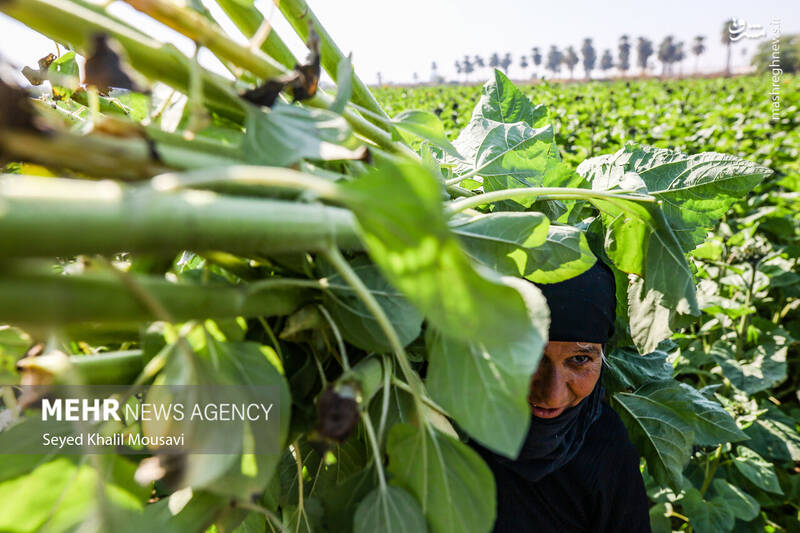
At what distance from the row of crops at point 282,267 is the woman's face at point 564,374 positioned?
15 cm

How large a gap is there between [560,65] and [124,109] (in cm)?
7158

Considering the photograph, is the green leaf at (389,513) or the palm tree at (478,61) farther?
the palm tree at (478,61)

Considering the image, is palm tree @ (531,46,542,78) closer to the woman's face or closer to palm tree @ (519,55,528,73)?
palm tree @ (519,55,528,73)

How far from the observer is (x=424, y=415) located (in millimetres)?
537

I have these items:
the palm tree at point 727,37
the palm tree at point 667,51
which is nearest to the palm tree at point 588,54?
the palm tree at point 667,51

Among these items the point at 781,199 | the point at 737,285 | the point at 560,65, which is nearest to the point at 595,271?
the point at 737,285

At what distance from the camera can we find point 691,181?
2.87 ft

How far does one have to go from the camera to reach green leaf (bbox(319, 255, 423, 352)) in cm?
50

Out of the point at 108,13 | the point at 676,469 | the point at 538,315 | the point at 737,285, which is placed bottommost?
the point at 737,285

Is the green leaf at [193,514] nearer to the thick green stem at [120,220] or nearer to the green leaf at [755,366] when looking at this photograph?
the thick green stem at [120,220]

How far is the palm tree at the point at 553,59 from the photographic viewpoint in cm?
6262

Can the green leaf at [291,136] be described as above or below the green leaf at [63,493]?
above

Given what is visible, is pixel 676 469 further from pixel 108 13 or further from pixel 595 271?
pixel 108 13

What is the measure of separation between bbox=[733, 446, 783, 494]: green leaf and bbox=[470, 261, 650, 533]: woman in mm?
1163
